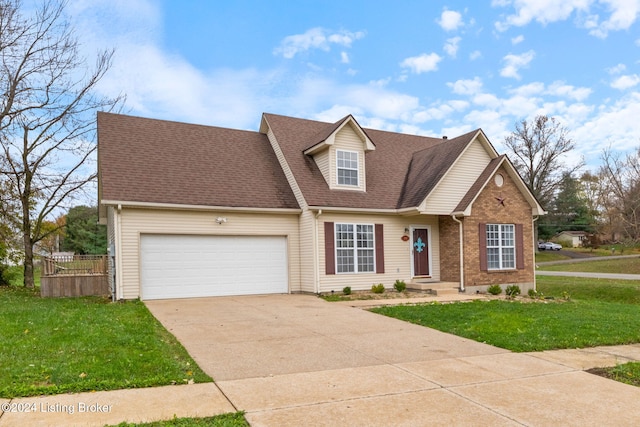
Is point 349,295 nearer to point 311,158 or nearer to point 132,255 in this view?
point 311,158

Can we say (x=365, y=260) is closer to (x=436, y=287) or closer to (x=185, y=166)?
(x=436, y=287)

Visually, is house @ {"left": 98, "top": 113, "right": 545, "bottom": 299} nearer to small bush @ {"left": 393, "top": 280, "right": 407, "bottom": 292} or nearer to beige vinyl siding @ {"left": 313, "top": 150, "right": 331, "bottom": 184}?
beige vinyl siding @ {"left": 313, "top": 150, "right": 331, "bottom": 184}

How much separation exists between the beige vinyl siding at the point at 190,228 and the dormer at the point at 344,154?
214 cm

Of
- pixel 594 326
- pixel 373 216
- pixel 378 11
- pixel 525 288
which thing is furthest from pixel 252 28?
pixel 525 288

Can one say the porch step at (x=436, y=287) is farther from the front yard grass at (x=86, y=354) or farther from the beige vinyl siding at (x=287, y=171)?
the front yard grass at (x=86, y=354)

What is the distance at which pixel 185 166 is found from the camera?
15812 mm

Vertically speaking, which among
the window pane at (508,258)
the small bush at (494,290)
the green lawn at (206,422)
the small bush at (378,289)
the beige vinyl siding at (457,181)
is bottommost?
the small bush at (494,290)

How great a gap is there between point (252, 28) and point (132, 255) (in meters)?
→ 8.17

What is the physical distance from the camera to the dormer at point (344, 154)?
1673 cm

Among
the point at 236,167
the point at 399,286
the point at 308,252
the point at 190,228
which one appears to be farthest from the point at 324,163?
the point at 190,228

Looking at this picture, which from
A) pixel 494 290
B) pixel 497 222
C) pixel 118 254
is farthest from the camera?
pixel 497 222

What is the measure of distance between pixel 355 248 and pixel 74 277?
10122 millimetres

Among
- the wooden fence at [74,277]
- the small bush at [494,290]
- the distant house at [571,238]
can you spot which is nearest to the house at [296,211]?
the small bush at [494,290]

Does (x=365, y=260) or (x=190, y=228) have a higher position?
(x=190, y=228)
